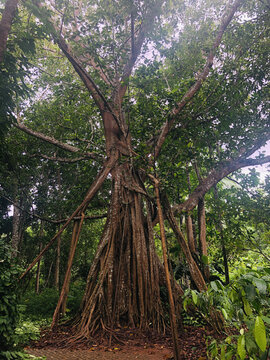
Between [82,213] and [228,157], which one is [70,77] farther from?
[228,157]


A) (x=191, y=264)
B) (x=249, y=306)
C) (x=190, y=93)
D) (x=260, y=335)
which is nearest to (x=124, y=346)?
(x=191, y=264)

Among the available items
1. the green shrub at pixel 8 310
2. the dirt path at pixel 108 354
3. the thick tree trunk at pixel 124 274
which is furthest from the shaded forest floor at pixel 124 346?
the green shrub at pixel 8 310

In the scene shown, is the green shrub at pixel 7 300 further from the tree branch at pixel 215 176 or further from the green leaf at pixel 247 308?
the tree branch at pixel 215 176

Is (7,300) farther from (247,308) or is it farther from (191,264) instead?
(191,264)

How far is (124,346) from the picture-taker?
11.1ft

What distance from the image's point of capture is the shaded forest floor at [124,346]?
3072 millimetres

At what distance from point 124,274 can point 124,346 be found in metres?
1.37

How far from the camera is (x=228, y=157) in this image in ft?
20.4

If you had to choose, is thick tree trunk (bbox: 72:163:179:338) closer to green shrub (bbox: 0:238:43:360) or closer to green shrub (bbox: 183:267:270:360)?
green shrub (bbox: 0:238:43:360)

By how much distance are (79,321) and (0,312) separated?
246cm

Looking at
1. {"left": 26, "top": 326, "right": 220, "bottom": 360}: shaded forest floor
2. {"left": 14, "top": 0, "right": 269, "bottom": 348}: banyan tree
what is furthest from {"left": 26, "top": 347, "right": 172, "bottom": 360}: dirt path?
{"left": 14, "top": 0, "right": 269, "bottom": 348}: banyan tree

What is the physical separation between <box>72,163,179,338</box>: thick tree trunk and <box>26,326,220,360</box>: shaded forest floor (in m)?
0.24

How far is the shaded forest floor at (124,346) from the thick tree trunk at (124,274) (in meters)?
0.24

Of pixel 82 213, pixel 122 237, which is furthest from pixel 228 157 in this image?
pixel 82 213
